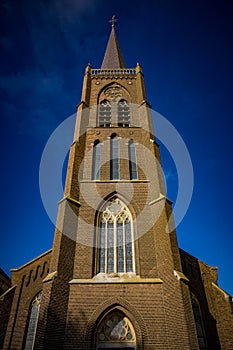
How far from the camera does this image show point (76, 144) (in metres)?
16.6

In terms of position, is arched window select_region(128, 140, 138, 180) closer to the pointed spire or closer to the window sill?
the window sill

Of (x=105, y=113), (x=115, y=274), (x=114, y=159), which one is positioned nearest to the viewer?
(x=115, y=274)

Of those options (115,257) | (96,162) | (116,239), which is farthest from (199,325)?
(96,162)

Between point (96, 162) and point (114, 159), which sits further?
point (114, 159)

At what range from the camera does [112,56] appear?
30.6m

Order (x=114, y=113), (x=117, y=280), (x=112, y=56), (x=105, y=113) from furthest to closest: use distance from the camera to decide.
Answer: (x=112, y=56) → (x=105, y=113) → (x=114, y=113) → (x=117, y=280)

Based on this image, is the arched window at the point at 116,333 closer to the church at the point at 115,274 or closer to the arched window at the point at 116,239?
the church at the point at 115,274

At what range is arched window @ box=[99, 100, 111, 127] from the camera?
19.9 m

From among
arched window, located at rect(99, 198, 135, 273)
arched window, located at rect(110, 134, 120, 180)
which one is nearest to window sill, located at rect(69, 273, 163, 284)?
arched window, located at rect(99, 198, 135, 273)

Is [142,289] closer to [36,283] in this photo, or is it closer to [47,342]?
[47,342]

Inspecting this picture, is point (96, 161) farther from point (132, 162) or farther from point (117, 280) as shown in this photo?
point (117, 280)

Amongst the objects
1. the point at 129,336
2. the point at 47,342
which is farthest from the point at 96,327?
the point at 47,342

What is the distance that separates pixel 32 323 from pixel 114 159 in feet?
33.7

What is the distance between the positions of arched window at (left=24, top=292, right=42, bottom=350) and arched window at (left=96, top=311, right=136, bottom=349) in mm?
4078
